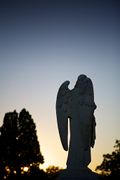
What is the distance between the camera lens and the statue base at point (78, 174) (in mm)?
14812

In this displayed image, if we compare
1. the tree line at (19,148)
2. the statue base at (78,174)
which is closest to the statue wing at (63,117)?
the statue base at (78,174)

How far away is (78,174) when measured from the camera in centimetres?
1498

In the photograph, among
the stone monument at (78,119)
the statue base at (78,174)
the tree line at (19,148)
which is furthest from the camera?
the tree line at (19,148)

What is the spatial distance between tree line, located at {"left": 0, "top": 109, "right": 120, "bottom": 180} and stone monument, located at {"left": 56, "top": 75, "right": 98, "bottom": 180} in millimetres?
28507

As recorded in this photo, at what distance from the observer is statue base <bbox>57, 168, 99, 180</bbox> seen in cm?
1481

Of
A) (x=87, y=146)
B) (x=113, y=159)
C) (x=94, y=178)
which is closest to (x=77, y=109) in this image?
(x=87, y=146)

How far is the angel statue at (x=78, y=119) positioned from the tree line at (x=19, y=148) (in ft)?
93.6

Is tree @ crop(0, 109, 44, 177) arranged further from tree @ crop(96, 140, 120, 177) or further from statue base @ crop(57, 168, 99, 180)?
statue base @ crop(57, 168, 99, 180)

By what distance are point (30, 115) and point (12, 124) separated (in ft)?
8.28

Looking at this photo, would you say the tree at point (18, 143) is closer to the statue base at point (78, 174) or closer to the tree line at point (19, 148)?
the tree line at point (19, 148)

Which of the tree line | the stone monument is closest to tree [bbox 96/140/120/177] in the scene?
the tree line

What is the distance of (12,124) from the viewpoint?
4900 centimetres

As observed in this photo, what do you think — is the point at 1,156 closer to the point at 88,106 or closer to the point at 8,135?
the point at 8,135

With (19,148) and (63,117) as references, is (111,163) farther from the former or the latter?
A: (63,117)
